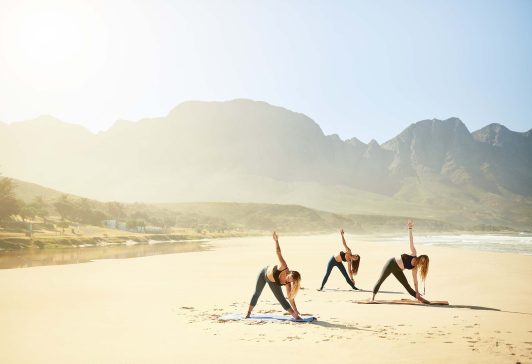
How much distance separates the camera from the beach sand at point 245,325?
8.19 meters

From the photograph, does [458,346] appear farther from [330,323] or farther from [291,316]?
[291,316]

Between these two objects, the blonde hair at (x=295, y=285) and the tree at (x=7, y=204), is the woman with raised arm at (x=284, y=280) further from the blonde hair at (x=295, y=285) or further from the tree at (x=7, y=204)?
the tree at (x=7, y=204)

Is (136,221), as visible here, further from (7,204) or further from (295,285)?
(295,285)

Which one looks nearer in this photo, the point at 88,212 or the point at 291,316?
the point at 291,316

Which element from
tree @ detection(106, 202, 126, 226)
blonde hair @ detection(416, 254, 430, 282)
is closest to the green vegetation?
tree @ detection(106, 202, 126, 226)

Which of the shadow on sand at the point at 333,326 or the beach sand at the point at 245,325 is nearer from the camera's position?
the beach sand at the point at 245,325

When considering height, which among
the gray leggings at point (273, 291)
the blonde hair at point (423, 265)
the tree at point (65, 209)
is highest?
the tree at point (65, 209)

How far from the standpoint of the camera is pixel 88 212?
89.2 metres

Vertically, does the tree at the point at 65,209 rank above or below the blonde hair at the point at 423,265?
above

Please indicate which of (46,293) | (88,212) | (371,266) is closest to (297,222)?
(88,212)

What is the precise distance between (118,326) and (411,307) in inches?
327

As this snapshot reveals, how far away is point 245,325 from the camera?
35.0ft

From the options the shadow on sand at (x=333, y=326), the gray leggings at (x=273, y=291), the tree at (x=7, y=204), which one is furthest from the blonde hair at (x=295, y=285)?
the tree at (x=7, y=204)

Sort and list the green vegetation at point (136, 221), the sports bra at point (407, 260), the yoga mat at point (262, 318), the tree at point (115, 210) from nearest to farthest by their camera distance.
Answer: the yoga mat at point (262, 318) < the sports bra at point (407, 260) < the green vegetation at point (136, 221) < the tree at point (115, 210)
